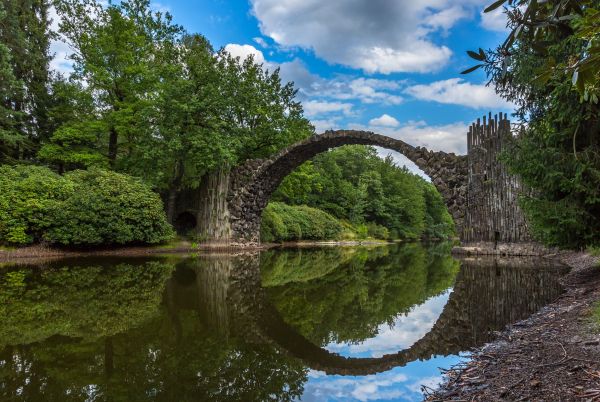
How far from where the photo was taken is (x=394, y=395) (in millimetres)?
3178

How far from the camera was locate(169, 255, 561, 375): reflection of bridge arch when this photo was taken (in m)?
4.04

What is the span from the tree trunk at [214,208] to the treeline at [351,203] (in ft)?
12.6

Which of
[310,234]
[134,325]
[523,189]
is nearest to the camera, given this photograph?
[134,325]

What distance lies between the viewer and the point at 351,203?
39.4m

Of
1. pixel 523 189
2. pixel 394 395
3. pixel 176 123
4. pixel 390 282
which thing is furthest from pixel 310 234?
pixel 394 395

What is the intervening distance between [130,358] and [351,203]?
36.5 metres

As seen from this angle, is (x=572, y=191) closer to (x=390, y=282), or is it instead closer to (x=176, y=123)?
(x=390, y=282)

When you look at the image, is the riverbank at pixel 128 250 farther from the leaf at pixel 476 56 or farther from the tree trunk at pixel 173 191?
the leaf at pixel 476 56

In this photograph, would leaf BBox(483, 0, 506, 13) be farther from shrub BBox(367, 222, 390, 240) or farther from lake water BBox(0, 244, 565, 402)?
shrub BBox(367, 222, 390, 240)

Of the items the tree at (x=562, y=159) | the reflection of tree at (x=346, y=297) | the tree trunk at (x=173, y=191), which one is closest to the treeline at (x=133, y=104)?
the tree trunk at (x=173, y=191)

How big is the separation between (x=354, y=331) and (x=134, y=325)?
267cm

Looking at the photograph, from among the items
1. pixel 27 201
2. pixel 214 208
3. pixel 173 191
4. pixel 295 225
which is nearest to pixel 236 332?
pixel 27 201

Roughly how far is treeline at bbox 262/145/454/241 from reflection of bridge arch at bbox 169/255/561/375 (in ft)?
50.3

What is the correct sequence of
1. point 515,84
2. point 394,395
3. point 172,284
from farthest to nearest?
point 515,84 < point 172,284 < point 394,395
